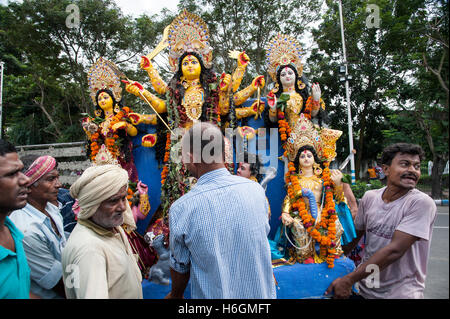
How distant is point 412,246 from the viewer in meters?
1.90

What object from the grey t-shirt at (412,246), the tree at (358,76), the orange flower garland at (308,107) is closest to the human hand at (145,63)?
the orange flower garland at (308,107)

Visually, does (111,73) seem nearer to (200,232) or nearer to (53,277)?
(53,277)

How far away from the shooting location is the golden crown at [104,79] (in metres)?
4.87

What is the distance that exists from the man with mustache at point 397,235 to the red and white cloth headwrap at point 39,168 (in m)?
2.48

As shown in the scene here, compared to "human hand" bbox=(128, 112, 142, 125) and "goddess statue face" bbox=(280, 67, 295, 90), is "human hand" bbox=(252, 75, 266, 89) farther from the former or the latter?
"human hand" bbox=(128, 112, 142, 125)

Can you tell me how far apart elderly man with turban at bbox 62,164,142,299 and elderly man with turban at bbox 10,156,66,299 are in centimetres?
40

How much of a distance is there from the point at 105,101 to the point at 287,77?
303cm

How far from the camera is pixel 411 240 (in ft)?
6.07

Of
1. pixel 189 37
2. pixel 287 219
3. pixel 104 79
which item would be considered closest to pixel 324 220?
pixel 287 219

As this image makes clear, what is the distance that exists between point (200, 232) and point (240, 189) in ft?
1.05

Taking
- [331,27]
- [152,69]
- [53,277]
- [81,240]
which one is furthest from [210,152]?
[331,27]

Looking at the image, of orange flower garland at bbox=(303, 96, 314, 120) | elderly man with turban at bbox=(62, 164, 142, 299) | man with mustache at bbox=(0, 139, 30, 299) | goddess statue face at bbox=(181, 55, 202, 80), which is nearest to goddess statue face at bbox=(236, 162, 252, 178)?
orange flower garland at bbox=(303, 96, 314, 120)

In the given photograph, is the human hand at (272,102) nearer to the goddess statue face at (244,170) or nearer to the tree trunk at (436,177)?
the goddess statue face at (244,170)

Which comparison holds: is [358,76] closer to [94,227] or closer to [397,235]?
[397,235]
